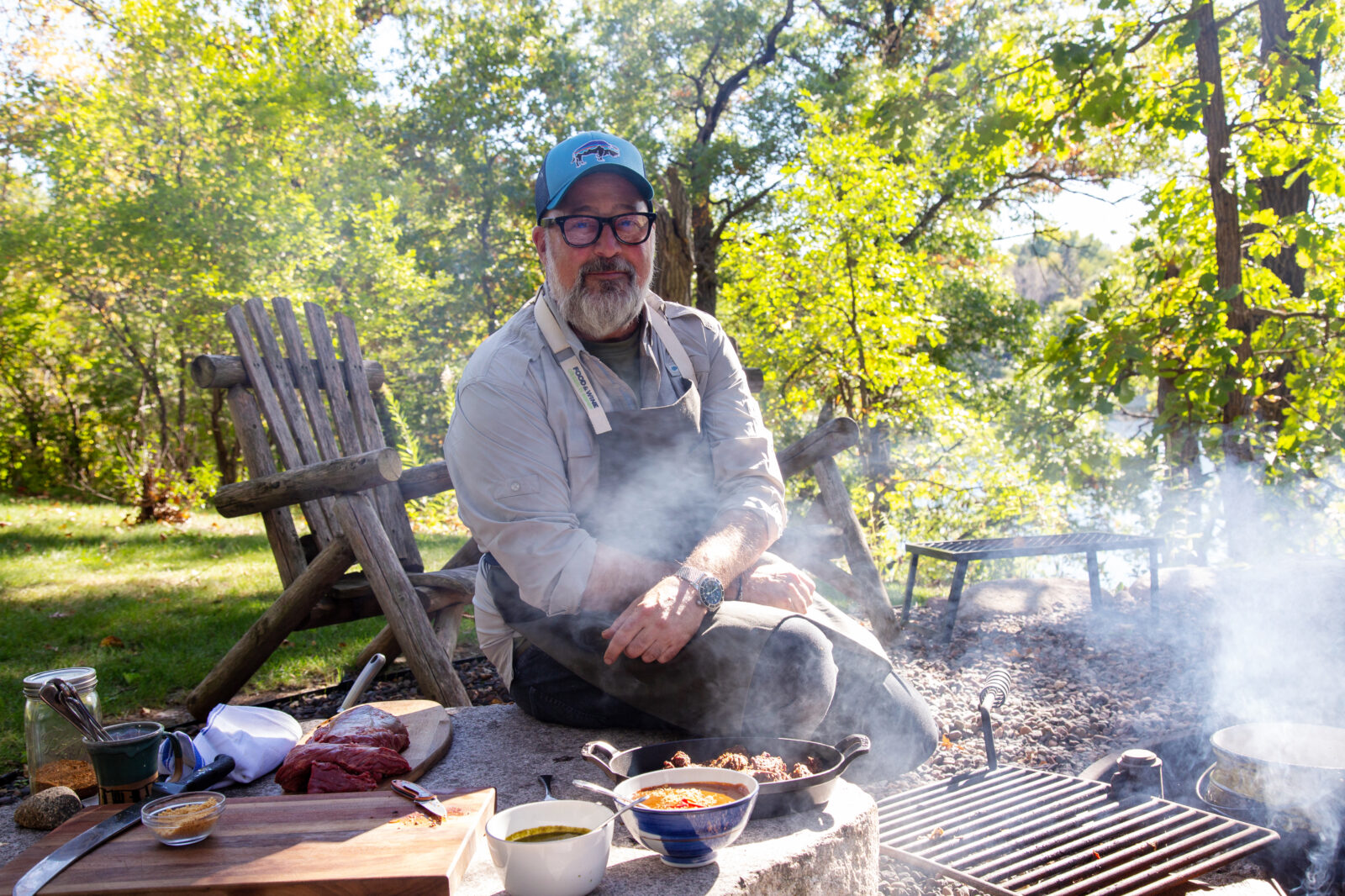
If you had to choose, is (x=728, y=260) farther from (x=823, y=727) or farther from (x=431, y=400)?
(x=431, y=400)

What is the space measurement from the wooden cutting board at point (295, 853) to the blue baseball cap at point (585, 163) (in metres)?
1.77

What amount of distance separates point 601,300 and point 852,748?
1.53 m

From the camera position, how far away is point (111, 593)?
655cm

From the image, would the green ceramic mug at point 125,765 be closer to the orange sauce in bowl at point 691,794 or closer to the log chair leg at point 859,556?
the orange sauce in bowl at point 691,794

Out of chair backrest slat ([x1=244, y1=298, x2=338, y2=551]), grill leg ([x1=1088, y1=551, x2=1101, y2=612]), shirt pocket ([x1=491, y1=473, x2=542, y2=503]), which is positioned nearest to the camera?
shirt pocket ([x1=491, y1=473, x2=542, y2=503])

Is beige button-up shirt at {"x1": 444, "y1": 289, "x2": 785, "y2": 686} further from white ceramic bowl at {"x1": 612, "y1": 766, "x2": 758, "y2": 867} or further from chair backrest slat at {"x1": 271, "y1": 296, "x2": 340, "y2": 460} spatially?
chair backrest slat at {"x1": 271, "y1": 296, "x2": 340, "y2": 460}

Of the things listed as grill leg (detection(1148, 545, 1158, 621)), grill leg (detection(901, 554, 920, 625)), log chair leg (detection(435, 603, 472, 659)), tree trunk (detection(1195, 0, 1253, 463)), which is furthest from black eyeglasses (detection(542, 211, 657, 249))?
grill leg (detection(1148, 545, 1158, 621))

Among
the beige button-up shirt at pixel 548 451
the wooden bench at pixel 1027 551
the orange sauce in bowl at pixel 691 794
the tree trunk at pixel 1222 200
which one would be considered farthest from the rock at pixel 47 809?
the tree trunk at pixel 1222 200

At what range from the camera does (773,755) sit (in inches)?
87.6

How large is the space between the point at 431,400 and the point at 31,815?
15.6 meters

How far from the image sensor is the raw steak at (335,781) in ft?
7.16

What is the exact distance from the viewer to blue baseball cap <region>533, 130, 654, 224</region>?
2670 mm

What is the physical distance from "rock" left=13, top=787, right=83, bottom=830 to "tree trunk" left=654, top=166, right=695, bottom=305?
14.0 feet

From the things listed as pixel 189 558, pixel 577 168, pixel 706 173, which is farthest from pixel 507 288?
pixel 577 168
